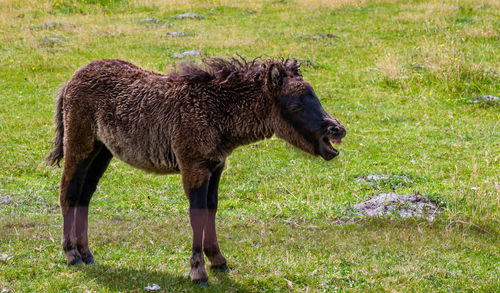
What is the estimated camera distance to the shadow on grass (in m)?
6.59

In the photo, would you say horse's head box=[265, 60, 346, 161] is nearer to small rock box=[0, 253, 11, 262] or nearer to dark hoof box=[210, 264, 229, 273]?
dark hoof box=[210, 264, 229, 273]

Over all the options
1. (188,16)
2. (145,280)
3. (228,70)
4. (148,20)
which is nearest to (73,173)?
(145,280)

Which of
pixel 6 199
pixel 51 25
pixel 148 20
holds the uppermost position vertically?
pixel 148 20

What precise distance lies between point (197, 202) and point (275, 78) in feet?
5.22

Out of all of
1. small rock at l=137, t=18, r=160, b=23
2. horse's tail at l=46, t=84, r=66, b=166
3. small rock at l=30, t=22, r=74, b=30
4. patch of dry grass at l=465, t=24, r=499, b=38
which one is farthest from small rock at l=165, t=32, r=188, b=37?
horse's tail at l=46, t=84, r=66, b=166

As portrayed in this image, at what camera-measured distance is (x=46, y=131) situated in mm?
13875

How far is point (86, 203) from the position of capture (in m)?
7.49

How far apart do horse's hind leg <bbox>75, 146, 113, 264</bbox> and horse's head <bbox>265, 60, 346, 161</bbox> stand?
240 centimetres

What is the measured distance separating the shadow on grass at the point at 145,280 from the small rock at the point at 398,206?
3374 mm

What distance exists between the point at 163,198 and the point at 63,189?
3143mm

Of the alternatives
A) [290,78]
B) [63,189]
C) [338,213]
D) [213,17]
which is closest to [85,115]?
[63,189]

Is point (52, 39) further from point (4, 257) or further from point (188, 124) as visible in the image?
point (188, 124)

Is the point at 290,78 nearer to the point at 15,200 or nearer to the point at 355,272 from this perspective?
the point at 355,272

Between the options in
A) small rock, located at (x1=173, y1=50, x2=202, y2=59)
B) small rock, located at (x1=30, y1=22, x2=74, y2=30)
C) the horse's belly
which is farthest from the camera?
small rock, located at (x1=30, y1=22, x2=74, y2=30)
